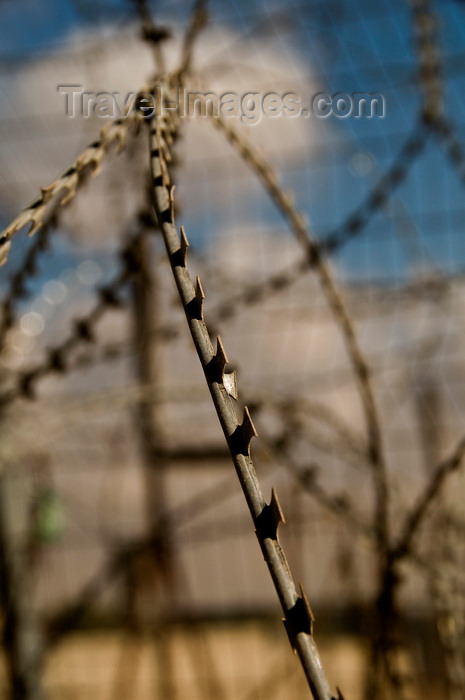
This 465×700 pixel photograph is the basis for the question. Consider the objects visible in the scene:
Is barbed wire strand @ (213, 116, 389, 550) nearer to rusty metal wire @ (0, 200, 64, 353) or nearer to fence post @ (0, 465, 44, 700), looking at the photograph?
rusty metal wire @ (0, 200, 64, 353)

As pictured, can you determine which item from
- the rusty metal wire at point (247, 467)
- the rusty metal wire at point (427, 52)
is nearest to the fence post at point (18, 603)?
the rusty metal wire at point (427, 52)

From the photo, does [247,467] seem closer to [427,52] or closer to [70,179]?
[70,179]

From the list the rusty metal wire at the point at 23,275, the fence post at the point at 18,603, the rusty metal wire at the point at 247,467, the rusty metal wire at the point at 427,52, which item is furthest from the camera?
the fence post at the point at 18,603

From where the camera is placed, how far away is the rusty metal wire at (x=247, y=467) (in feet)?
1.41

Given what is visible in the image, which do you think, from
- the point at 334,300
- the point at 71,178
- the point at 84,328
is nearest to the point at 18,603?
the point at 84,328

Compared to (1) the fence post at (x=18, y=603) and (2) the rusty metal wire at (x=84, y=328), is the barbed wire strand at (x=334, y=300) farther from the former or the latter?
(1) the fence post at (x=18, y=603)

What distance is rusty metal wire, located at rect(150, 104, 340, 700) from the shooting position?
430 mm

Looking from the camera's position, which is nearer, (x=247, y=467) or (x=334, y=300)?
(x=247, y=467)

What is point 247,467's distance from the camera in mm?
448

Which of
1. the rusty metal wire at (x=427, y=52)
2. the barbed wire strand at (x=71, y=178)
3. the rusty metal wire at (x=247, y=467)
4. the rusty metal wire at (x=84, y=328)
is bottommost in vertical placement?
the rusty metal wire at (x=247, y=467)

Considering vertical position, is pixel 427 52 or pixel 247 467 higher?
pixel 427 52

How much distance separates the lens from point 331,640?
3971 mm

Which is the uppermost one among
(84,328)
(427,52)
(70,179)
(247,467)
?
(427,52)

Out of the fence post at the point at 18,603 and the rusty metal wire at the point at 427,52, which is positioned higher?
the rusty metal wire at the point at 427,52
